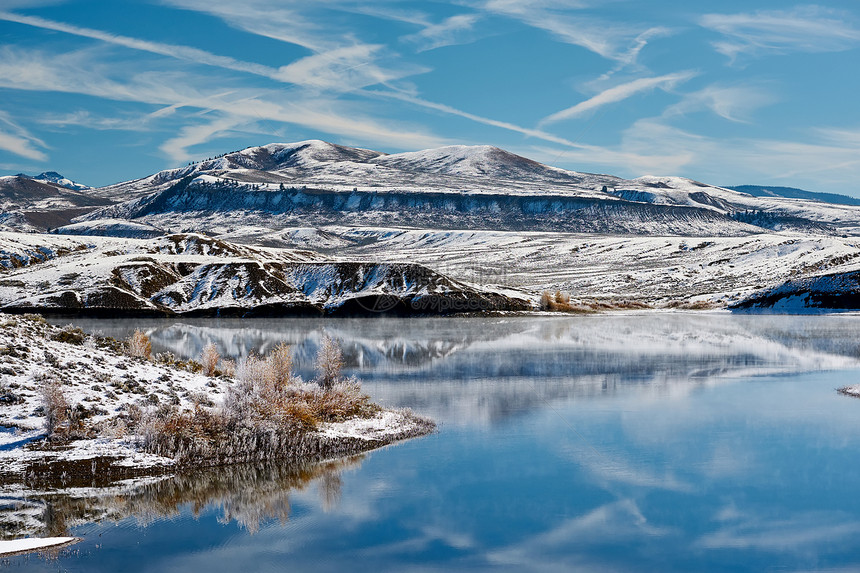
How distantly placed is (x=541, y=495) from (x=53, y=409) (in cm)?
1410

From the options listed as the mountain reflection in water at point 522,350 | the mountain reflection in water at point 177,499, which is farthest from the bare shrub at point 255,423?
the mountain reflection in water at point 522,350

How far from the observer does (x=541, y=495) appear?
2217 cm

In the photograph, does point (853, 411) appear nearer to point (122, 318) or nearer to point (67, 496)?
point (67, 496)

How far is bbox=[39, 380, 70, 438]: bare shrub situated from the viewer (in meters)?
23.9

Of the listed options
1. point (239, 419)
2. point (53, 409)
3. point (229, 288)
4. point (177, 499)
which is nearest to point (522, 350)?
point (239, 419)

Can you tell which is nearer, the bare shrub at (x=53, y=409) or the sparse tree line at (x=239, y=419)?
the bare shrub at (x=53, y=409)

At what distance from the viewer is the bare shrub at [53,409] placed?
23.9m

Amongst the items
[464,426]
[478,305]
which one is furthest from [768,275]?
[464,426]

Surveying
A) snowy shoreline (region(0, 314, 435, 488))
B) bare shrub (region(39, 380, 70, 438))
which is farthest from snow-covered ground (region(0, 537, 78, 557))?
bare shrub (region(39, 380, 70, 438))

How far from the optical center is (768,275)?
389 feet

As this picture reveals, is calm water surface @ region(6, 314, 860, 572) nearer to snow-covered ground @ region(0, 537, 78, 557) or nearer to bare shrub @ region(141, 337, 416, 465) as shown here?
snow-covered ground @ region(0, 537, 78, 557)

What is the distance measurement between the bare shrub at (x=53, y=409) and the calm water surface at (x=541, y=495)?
3593 mm

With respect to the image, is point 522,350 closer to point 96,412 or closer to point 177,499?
point 96,412

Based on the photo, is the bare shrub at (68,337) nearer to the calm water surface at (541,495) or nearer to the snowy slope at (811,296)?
the calm water surface at (541,495)
